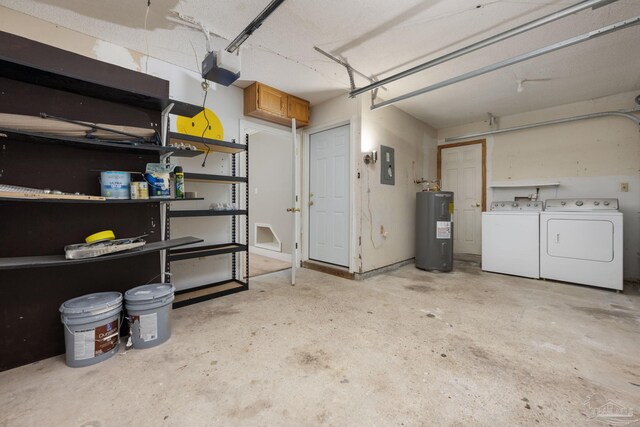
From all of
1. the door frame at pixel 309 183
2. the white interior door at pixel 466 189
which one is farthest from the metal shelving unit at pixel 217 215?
the white interior door at pixel 466 189

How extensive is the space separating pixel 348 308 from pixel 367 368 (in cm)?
91

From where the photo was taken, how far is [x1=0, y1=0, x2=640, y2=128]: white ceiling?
1.88m

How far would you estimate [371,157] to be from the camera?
3.47 meters

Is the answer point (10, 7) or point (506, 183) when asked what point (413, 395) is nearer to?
point (10, 7)

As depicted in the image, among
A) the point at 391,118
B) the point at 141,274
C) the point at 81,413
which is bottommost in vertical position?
the point at 81,413

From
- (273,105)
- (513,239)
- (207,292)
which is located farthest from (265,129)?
(513,239)

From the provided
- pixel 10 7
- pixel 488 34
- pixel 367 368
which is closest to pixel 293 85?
pixel 488 34

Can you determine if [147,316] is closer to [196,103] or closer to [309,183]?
[196,103]

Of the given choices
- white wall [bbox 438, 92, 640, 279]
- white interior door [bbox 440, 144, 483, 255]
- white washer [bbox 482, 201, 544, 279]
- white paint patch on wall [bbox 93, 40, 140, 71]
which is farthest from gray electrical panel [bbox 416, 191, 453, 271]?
white paint patch on wall [bbox 93, 40, 140, 71]

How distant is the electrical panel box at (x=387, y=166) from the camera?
3697mm

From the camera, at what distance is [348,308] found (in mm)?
2439

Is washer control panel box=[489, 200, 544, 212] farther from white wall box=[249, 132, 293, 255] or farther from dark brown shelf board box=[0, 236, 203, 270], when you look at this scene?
dark brown shelf board box=[0, 236, 203, 270]

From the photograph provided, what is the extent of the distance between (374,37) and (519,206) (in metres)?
3.33

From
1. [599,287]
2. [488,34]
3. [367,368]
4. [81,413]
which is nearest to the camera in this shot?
[81,413]
